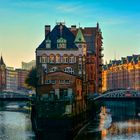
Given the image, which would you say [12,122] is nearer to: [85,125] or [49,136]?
[85,125]

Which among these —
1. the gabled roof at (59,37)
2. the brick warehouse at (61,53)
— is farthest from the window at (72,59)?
the gabled roof at (59,37)

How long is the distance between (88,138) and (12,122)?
32.1 meters

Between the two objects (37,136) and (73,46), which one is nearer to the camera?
(37,136)

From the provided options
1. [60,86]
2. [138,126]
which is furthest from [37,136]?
[138,126]

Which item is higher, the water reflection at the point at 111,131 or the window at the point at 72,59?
the window at the point at 72,59

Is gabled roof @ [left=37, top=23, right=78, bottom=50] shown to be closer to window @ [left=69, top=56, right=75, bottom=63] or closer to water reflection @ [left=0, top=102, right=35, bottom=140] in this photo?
window @ [left=69, top=56, right=75, bottom=63]

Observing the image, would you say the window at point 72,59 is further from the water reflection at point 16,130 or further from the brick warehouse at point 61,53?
the water reflection at point 16,130

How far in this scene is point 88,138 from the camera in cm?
8275

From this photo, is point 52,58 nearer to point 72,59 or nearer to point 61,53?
point 61,53

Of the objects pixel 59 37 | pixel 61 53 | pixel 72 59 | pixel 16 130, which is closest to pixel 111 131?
pixel 16 130

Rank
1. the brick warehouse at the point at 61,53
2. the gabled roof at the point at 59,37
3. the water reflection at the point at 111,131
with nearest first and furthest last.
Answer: the water reflection at the point at 111,131
the brick warehouse at the point at 61,53
the gabled roof at the point at 59,37

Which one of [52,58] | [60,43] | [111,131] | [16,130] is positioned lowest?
[111,131]

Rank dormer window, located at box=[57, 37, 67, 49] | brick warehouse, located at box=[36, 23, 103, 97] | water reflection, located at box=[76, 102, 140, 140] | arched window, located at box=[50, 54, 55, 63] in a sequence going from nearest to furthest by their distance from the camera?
water reflection, located at box=[76, 102, 140, 140] < brick warehouse, located at box=[36, 23, 103, 97] < arched window, located at box=[50, 54, 55, 63] < dormer window, located at box=[57, 37, 67, 49]

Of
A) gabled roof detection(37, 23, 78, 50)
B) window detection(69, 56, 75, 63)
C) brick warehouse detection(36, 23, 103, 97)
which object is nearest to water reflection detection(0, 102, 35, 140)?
brick warehouse detection(36, 23, 103, 97)
